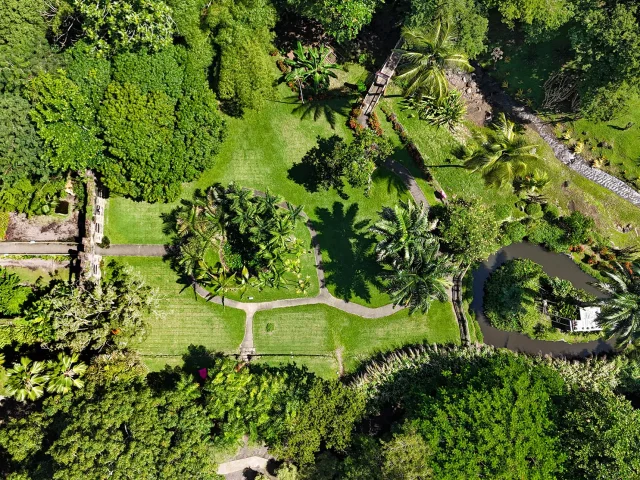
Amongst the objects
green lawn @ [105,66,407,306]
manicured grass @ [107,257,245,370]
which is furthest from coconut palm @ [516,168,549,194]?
manicured grass @ [107,257,245,370]

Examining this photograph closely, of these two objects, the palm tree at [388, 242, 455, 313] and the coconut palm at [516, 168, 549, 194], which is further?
the coconut palm at [516, 168, 549, 194]

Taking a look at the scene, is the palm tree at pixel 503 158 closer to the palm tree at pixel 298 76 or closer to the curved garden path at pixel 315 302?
the curved garden path at pixel 315 302

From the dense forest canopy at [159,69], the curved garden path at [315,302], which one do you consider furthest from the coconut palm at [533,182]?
the curved garden path at [315,302]

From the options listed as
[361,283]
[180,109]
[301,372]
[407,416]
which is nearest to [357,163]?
[361,283]

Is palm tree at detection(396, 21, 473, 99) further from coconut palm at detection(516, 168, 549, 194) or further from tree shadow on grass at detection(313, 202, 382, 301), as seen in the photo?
tree shadow on grass at detection(313, 202, 382, 301)

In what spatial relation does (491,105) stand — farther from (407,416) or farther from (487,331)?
(407,416)
